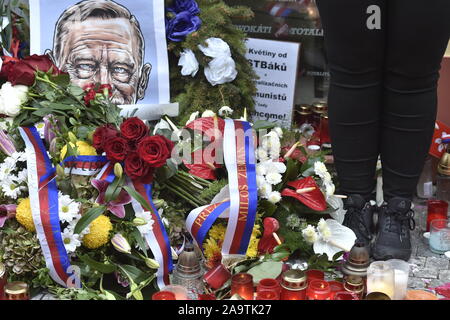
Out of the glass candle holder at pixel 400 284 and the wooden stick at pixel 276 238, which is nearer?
the glass candle holder at pixel 400 284

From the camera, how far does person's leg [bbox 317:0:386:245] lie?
218cm

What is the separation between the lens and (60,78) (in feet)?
7.80

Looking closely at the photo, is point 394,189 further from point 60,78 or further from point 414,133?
point 60,78

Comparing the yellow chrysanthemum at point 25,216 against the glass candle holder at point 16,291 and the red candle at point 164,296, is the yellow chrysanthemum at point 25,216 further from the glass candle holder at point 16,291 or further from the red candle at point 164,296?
the red candle at point 164,296

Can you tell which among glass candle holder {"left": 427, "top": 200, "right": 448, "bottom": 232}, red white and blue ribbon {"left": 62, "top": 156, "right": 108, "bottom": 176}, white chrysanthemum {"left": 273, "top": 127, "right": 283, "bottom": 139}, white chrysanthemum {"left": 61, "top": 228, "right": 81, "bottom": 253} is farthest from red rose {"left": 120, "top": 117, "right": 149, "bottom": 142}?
glass candle holder {"left": 427, "top": 200, "right": 448, "bottom": 232}

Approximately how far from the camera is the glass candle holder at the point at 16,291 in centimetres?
175

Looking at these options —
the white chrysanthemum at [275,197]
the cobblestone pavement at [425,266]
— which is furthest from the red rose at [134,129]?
the cobblestone pavement at [425,266]

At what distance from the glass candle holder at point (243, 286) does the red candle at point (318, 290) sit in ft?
0.48

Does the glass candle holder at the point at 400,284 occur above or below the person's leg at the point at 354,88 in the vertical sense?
below

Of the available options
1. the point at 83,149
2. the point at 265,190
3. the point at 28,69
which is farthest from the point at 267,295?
the point at 28,69

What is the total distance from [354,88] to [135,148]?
0.72 meters

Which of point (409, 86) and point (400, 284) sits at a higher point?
point (409, 86)

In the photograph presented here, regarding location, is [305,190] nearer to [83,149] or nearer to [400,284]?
[400,284]

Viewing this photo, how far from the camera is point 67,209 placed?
2.06 metres
